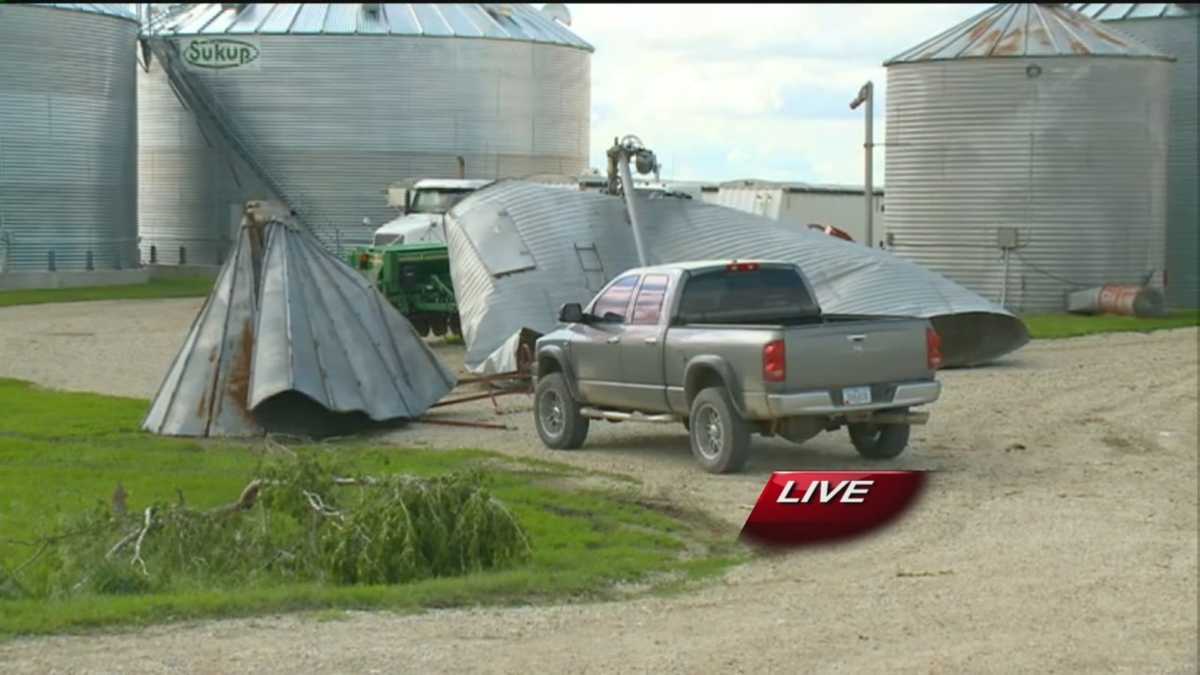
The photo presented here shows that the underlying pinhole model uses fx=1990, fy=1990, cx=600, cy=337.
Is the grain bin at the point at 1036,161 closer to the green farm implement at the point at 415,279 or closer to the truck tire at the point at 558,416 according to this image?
the green farm implement at the point at 415,279

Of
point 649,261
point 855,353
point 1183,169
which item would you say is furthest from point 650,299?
Answer: point 1183,169

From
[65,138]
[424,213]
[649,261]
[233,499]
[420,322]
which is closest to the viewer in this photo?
[233,499]

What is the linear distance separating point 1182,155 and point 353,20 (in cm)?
2198

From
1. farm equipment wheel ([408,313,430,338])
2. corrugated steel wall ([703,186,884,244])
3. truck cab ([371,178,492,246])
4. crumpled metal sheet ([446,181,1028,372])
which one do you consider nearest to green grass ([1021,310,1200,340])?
crumpled metal sheet ([446,181,1028,372])

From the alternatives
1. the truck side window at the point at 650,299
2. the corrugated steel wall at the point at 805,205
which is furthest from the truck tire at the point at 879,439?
the corrugated steel wall at the point at 805,205

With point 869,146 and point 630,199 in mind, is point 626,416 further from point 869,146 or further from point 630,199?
point 869,146

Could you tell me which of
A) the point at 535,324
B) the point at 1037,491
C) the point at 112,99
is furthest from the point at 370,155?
the point at 1037,491

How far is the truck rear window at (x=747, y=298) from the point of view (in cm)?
1880

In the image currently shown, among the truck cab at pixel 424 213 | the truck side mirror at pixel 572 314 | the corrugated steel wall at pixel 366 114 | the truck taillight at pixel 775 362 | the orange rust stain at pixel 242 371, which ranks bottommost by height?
the orange rust stain at pixel 242 371

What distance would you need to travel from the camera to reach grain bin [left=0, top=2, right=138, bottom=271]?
45.1 meters

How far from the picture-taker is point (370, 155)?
52.7 m

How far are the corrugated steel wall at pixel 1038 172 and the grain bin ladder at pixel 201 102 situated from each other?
19613 mm

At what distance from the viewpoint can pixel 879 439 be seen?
61.5ft

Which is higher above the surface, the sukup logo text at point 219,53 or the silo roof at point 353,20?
the silo roof at point 353,20
